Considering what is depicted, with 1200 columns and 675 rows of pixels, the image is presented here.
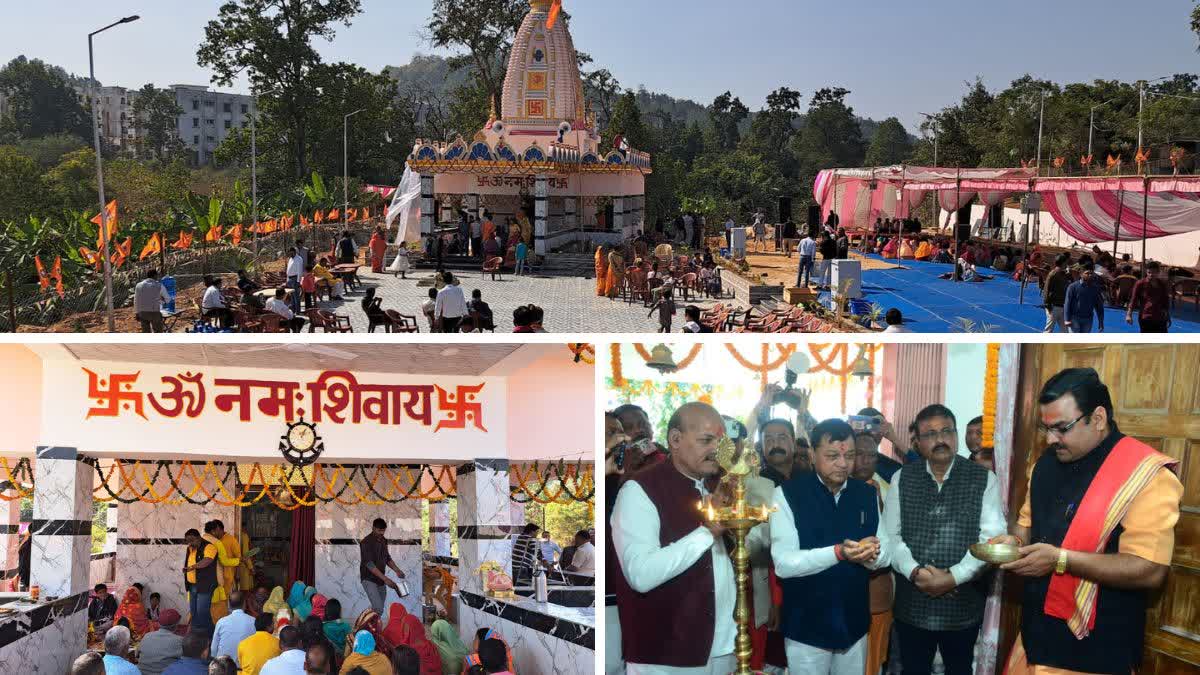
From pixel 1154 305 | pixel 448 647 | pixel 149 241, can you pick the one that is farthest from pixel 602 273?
pixel 448 647

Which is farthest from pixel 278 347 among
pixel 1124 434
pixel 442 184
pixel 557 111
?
pixel 557 111

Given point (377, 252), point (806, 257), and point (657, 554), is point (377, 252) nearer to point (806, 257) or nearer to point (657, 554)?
point (806, 257)

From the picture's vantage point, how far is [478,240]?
2322 cm

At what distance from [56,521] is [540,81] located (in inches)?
905

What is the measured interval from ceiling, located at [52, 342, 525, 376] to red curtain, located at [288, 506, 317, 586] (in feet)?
8.71

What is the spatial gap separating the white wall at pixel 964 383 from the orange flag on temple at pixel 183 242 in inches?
796

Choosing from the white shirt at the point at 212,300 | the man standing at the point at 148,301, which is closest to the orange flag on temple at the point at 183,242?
the man standing at the point at 148,301

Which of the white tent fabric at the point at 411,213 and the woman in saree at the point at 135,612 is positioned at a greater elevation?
the white tent fabric at the point at 411,213

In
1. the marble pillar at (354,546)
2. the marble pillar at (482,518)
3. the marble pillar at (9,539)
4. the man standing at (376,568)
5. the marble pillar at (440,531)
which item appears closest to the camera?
the marble pillar at (482,518)

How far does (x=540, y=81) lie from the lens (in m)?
28.8

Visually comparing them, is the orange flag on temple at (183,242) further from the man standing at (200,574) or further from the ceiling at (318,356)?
the ceiling at (318,356)

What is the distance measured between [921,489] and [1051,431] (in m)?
0.67

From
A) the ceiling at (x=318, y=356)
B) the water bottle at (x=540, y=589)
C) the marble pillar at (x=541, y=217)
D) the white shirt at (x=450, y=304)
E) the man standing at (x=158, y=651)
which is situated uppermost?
the marble pillar at (x=541, y=217)

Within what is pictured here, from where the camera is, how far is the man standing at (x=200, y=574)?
8156 mm
